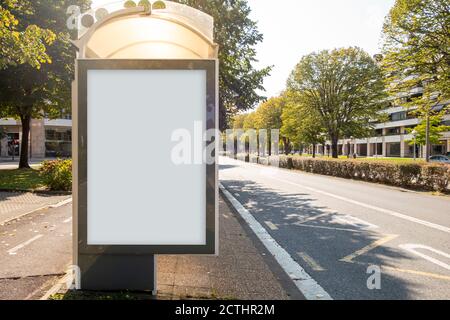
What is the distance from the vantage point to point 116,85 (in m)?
4.13

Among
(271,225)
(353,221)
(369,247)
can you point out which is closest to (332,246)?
(369,247)

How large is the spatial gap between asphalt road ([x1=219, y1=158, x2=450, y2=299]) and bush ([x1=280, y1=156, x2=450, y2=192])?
2.29m

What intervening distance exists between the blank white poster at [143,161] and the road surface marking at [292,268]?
1566 mm

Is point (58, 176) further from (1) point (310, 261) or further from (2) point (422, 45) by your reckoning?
(2) point (422, 45)

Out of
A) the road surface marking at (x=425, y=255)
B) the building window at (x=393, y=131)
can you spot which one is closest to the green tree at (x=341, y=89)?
the road surface marking at (x=425, y=255)

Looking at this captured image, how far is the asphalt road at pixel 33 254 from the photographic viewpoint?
4758 mm

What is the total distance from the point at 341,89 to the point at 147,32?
43.9 m

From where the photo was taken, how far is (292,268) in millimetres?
5801

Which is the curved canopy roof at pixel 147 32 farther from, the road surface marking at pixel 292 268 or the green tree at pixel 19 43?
the green tree at pixel 19 43

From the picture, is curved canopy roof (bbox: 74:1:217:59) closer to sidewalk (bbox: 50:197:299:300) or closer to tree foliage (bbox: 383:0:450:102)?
sidewalk (bbox: 50:197:299:300)
